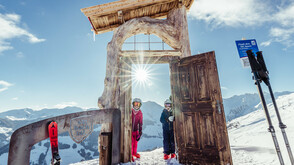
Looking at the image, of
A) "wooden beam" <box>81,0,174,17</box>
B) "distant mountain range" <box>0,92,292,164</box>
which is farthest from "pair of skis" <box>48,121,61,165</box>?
"distant mountain range" <box>0,92,292,164</box>

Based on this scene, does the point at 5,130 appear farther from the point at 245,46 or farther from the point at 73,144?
the point at 245,46

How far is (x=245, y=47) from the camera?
10.4ft

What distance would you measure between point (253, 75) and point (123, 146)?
3635 mm

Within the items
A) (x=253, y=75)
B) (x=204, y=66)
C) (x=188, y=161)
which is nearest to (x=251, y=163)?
(x=188, y=161)

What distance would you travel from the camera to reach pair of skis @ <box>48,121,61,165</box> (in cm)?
218

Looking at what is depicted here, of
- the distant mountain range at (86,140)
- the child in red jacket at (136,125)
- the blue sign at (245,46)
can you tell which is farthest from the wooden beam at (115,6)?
the distant mountain range at (86,140)

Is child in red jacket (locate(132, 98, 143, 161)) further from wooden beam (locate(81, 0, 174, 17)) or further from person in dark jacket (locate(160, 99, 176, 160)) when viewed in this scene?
wooden beam (locate(81, 0, 174, 17))

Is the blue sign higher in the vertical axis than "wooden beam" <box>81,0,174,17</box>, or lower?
lower

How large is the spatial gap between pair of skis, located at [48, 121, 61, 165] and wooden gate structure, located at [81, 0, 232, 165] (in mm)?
1389

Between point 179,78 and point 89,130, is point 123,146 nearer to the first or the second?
point 89,130

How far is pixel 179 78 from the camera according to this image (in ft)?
12.7

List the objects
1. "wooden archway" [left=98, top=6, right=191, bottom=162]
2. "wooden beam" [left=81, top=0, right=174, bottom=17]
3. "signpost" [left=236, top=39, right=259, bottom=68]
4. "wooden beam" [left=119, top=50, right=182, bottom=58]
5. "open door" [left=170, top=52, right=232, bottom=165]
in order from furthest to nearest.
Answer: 1. "wooden beam" [left=81, top=0, right=174, bottom=17]
2. "wooden beam" [left=119, top=50, right=182, bottom=58]
3. "wooden archway" [left=98, top=6, right=191, bottom=162]
4. "open door" [left=170, top=52, right=232, bottom=165]
5. "signpost" [left=236, top=39, right=259, bottom=68]

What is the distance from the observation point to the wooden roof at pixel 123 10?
15.9ft

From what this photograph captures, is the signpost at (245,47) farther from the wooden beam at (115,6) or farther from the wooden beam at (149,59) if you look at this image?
the wooden beam at (115,6)
